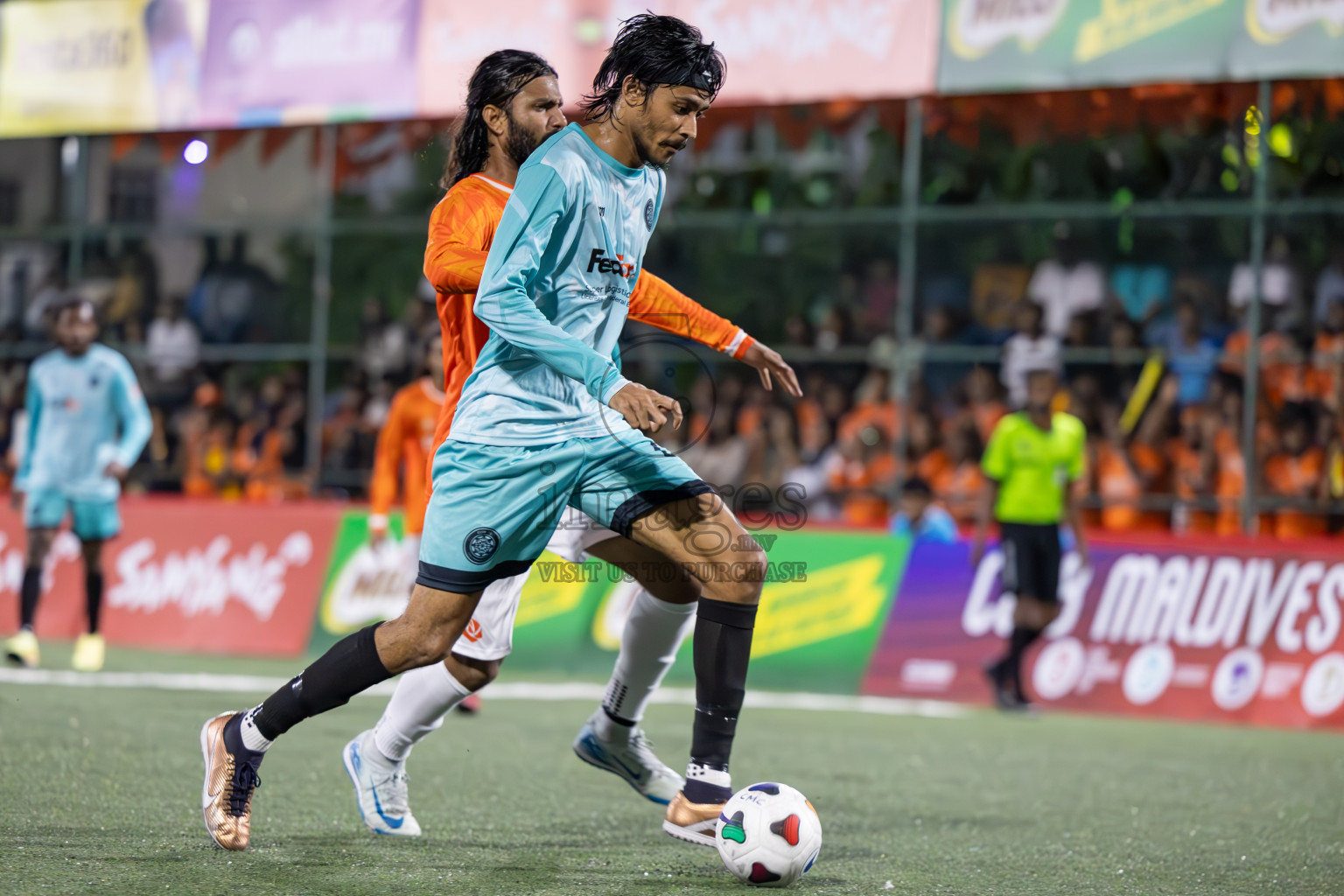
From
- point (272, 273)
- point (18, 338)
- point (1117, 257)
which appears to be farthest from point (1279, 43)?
point (18, 338)

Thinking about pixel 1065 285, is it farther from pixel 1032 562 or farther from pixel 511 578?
pixel 511 578

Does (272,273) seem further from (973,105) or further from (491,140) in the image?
(491,140)

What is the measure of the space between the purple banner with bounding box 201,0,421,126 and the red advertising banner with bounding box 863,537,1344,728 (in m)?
5.51

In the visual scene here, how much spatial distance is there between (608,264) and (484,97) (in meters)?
0.94

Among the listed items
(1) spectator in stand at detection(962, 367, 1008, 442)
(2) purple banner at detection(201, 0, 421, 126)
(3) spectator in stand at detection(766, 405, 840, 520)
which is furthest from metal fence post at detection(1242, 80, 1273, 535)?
(2) purple banner at detection(201, 0, 421, 126)

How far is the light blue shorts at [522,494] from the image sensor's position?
4059 millimetres

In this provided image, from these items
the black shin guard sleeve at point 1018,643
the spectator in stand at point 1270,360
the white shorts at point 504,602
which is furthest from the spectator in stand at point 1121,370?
the white shorts at point 504,602

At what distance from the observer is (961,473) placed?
41.1 ft

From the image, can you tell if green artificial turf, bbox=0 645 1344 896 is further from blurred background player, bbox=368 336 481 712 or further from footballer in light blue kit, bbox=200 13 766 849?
blurred background player, bbox=368 336 481 712

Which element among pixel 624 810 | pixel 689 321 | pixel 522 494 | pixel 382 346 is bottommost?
pixel 624 810

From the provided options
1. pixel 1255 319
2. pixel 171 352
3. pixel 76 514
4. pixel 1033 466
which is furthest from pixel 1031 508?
pixel 171 352

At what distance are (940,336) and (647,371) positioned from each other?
106 inches

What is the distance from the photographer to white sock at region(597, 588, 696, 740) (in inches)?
185

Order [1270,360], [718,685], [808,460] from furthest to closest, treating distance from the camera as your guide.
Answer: [808,460] < [1270,360] < [718,685]
